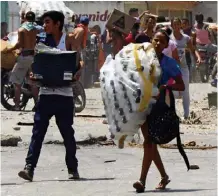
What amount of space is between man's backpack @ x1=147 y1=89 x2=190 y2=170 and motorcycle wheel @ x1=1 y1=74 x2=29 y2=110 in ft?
31.1

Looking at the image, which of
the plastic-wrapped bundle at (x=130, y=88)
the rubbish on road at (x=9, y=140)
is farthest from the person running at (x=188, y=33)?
the plastic-wrapped bundle at (x=130, y=88)

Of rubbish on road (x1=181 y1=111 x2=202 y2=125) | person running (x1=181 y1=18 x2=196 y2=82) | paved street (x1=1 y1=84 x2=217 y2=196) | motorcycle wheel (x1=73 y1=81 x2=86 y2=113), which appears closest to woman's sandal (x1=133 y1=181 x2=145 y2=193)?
paved street (x1=1 y1=84 x2=217 y2=196)

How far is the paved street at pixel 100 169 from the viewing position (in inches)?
390

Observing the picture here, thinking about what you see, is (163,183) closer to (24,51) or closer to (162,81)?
(162,81)

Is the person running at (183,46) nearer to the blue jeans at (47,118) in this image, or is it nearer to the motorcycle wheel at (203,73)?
the blue jeans at (47,118)

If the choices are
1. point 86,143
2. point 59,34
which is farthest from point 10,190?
point 86,143

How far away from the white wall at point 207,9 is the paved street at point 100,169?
2210 centimetres

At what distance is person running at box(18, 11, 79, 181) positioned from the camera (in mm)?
10805

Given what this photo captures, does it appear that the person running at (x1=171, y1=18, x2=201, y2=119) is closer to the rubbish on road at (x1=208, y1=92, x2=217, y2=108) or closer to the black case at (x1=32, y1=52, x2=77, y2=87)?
the rubbish on road at (x1=208, y1=92, x2=217, y2=108)

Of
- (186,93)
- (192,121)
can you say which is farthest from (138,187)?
(186,93)

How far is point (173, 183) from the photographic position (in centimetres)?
1043

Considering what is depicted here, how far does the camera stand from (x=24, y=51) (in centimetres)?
1820

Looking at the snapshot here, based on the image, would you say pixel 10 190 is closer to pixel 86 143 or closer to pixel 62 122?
pixel 62 122

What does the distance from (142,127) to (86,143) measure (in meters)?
4.15
